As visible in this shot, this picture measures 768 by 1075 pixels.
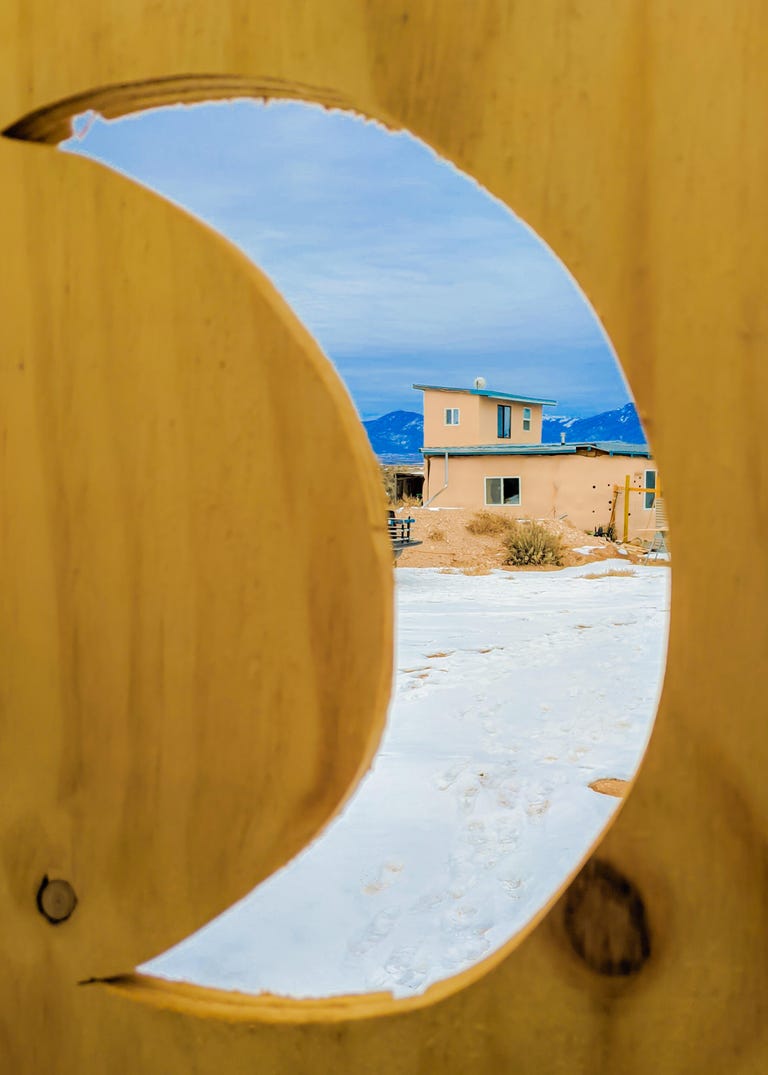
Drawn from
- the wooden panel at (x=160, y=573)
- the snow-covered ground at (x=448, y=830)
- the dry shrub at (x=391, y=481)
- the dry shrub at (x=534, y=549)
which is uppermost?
the dry shrub at (x=391, y=481)

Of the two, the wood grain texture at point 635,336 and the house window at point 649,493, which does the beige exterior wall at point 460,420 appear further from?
the wood grain texture at point 635,336

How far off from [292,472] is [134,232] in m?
0.24

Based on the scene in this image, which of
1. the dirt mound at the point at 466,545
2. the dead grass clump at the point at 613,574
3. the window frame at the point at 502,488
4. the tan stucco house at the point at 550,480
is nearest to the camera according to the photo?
the dead grass clump at the point at 613,574

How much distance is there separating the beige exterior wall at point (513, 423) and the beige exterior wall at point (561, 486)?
2.08m

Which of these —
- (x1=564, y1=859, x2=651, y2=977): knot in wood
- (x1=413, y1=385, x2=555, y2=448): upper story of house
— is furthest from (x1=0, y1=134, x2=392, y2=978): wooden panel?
(x1=413, y1=385, x2=555, y2=448): upper story of house

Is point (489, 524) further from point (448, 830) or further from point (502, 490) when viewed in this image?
point (448, 830)

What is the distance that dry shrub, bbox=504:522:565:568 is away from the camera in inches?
459

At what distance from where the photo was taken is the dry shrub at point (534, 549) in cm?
1166

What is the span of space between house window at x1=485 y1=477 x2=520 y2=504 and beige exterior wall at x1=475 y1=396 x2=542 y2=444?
226cm

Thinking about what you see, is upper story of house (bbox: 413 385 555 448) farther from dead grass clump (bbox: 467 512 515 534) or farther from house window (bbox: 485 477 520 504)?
dead grass clump (bbox: 467 512 515 534)

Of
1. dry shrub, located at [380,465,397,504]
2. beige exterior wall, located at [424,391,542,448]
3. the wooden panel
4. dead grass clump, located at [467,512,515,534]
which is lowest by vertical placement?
dead grass clump, located at [467,512,515,534]

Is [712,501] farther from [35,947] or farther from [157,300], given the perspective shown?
[35,947]

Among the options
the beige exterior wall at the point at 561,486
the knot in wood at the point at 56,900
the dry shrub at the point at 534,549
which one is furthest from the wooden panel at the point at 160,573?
the beige exterior wall at the point at 561,486

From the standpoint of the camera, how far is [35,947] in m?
0.68
